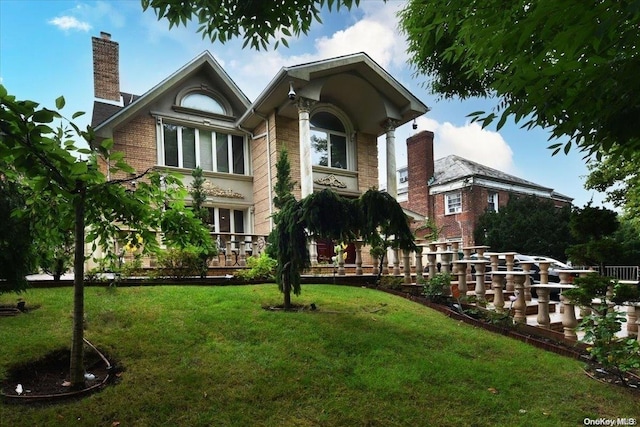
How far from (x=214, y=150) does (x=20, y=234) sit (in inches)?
401

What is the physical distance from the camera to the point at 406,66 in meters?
9.05

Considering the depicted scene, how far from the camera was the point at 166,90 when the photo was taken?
13.8 meters

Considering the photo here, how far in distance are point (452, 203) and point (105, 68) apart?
2051cm

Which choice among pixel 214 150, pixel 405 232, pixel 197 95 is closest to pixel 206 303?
pixel 405 232

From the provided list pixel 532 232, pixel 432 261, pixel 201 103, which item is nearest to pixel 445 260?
pixel 432 261

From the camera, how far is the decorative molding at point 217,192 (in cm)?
1409

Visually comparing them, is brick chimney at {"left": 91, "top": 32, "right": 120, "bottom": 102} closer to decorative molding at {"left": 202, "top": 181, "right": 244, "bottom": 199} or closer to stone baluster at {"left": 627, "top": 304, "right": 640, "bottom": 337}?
decorative molding at {"left": 202, "top": 181, "right": 244, "bottom": 199}

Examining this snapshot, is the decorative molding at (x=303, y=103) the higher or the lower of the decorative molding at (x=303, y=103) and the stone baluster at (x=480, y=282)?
the higher

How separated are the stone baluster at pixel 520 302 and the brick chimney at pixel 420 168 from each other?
1905 cm

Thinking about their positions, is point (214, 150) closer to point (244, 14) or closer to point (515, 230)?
point (244, 14)

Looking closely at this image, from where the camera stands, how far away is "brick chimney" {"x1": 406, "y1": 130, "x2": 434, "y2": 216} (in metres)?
24.8

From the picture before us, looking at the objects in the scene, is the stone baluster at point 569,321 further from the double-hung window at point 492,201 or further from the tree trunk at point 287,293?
the double-hung window at point 492,201

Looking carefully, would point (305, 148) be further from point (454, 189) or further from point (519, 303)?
point (454, 189)

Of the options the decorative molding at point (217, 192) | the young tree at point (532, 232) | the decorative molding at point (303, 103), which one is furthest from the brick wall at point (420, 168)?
the decorative molding at point (217, 192)
